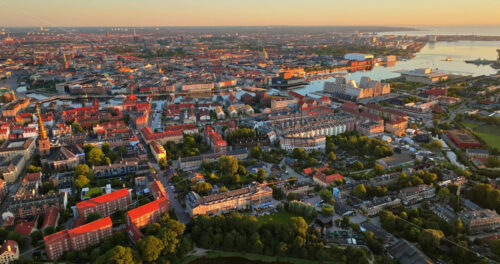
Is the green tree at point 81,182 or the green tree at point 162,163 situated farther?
the green tree at point 162,163

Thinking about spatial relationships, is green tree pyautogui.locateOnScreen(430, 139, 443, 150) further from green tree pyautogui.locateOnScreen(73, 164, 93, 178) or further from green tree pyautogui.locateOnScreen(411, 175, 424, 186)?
green tree pyautogui.locateOnScreen(73, 164, 93, 178)

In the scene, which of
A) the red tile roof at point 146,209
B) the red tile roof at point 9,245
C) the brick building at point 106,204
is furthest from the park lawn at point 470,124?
the red tile roof at point 9,245

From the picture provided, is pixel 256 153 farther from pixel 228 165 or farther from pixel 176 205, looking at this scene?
pixel 176 205

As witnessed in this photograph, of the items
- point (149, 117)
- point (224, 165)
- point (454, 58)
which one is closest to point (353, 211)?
point (224, 165)

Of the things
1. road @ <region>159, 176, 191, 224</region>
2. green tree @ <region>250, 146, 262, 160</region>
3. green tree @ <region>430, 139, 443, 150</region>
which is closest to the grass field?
green tree @ <region>430, 139, 443, 150</region>

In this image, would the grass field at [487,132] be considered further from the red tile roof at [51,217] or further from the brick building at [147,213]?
the red tile roof at [51,217]

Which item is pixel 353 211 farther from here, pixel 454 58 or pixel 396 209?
pixel 454 58
